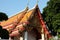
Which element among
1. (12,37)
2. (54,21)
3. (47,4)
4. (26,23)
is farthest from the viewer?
(47,4)

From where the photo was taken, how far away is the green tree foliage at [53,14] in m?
24.8

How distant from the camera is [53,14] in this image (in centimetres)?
2603

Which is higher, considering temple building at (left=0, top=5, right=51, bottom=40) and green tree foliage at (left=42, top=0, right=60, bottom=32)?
green tree foliage at (left=42, top=0, right=60, bottom=32)

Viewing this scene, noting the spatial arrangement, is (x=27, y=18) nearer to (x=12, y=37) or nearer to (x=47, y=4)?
(x=12, y=37)

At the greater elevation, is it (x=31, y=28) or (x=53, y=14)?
(x=53, y=14)

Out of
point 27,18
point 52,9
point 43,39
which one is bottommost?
point 43,39

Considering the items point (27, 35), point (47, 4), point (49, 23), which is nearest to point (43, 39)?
point (27, 35)

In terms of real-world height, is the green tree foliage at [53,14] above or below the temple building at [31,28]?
above

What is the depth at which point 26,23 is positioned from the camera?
70.8 ft

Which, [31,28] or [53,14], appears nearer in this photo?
[31,28]

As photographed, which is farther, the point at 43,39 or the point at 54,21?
the point at 54,21

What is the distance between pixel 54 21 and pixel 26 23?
4296 millimetres

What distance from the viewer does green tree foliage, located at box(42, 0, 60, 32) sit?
2483 centimetres

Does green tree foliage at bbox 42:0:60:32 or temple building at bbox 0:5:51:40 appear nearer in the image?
temple building at bbox 0:5:51:40
